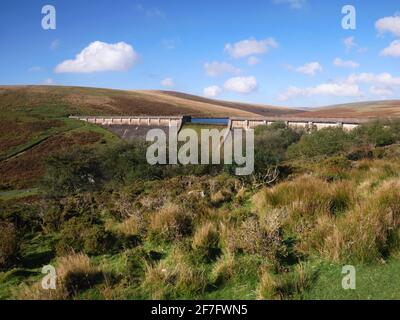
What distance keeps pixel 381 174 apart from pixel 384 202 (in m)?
4.08

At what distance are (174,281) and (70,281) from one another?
167 centimetres

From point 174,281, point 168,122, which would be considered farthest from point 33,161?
point 174,281

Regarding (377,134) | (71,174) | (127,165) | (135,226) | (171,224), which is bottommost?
(71,174)

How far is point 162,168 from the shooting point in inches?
1415

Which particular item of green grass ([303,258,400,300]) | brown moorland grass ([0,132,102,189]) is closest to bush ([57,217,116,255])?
green grass ([303,258,400,300])

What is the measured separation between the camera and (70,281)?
6.01 m

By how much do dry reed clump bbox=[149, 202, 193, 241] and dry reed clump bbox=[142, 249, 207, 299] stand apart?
1.57 meters

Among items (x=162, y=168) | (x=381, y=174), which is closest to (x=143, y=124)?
(x=162, y=168)

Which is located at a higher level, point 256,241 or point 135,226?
point 256,241

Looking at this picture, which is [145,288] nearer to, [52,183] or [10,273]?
[10,273]

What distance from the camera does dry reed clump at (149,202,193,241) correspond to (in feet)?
25.9

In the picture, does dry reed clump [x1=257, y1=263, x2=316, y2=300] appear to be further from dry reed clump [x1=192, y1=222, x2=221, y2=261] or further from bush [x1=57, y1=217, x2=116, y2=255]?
bush [x1=57, y1=217, x2=116, y2=255]

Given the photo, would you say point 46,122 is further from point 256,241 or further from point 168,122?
point 256,241

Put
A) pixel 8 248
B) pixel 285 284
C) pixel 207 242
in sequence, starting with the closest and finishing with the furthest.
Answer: pixel 285 284
pixel 207 242
pixel 8 248
